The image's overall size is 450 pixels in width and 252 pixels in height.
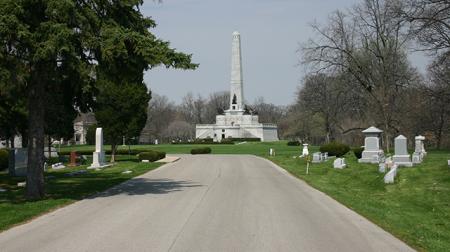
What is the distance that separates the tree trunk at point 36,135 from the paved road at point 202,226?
6.87ft

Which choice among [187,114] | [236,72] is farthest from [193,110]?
[236,72]

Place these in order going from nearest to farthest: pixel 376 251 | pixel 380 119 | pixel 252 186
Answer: pixel 376 251 < pixel 252 186 < pixel 380 119

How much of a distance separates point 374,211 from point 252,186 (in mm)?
8047

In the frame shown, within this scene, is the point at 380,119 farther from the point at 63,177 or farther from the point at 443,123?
the point at 63,177

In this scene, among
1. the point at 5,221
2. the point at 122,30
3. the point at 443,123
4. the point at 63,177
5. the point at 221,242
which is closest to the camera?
the point at 221,242

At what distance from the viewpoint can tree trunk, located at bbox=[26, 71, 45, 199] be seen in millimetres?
17312

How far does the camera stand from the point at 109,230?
10.7 m

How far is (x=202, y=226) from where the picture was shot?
11.1 metres

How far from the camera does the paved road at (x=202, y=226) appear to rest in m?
9.12

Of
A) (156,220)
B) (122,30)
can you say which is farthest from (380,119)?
(156,220)

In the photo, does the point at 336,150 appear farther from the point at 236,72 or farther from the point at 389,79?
the point at 236,72

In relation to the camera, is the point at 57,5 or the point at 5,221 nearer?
the point at 5,221

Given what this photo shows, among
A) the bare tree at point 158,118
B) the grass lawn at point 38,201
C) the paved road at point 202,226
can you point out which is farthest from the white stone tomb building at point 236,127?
the paved road at point 202,226

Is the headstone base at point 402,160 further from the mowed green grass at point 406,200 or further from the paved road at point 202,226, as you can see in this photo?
the paved road at point 202,226
